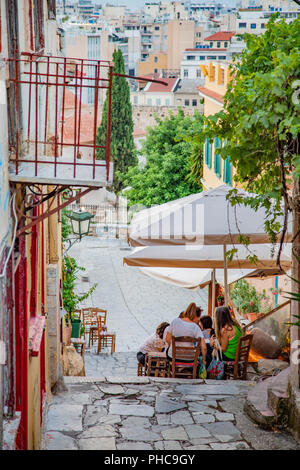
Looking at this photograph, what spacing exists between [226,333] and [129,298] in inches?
569

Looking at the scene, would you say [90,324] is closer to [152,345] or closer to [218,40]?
[152,345]

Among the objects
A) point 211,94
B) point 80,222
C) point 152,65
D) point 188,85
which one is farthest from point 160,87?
point 80,222

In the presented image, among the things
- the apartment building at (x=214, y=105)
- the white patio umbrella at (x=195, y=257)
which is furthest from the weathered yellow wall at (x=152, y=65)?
the white patio umbrella at (x=195, y=257)

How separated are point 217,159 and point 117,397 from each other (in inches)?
604

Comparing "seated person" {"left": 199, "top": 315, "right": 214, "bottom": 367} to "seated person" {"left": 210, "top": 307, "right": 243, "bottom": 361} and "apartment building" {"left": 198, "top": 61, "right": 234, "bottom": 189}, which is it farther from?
"apartment building" {"left": 198, "top": 61, "right": 234, "bottom": 189}

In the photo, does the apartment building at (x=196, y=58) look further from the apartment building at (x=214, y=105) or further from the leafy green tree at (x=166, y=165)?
the apartment building at (x=214, y=105)

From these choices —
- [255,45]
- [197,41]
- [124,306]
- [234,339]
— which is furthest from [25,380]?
[197,41]

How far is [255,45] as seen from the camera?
605 cm

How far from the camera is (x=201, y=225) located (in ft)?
27.3

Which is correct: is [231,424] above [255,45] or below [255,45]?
below

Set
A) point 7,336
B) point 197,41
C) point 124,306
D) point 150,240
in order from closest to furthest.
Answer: point 7,336 < point 150,240 < point 124,306 < point 197,41

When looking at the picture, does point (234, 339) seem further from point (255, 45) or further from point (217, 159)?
point (217, 159)

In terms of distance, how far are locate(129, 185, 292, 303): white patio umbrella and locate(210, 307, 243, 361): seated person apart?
66 centimetres

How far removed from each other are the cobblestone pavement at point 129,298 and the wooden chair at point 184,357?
728cm
